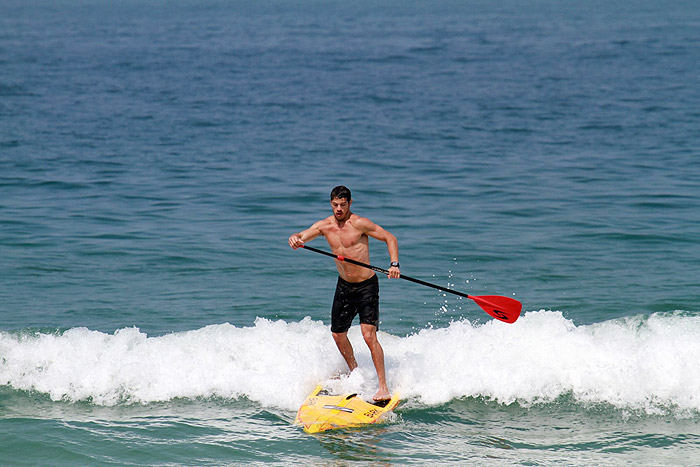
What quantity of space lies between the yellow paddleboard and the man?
0.69ft

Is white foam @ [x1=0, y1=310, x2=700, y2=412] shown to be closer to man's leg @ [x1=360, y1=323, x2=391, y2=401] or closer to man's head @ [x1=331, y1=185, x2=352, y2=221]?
man's leg @ [x1=360, y1=323, x2=391, y2=401]

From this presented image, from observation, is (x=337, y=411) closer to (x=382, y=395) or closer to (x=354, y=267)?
(x=382, y=395)

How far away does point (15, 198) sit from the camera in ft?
63.3

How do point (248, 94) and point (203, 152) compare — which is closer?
point (203, 152)

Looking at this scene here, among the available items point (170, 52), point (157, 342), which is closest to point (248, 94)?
point (170, 52)

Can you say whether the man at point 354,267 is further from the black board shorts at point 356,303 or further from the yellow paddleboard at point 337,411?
the yellow paddleboard at point 337,411

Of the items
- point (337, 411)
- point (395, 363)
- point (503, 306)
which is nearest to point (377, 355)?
point (337, 411)

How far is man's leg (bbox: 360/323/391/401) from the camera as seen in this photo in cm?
954

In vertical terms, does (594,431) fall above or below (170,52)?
below

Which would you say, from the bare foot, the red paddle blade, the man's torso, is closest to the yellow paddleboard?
the bare foot

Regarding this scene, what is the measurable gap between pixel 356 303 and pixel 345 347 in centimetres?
67

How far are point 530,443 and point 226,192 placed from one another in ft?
38.9

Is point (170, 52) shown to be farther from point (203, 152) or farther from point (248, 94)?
point (203, 152)

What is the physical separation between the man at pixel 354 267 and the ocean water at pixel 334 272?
78 centimetres
